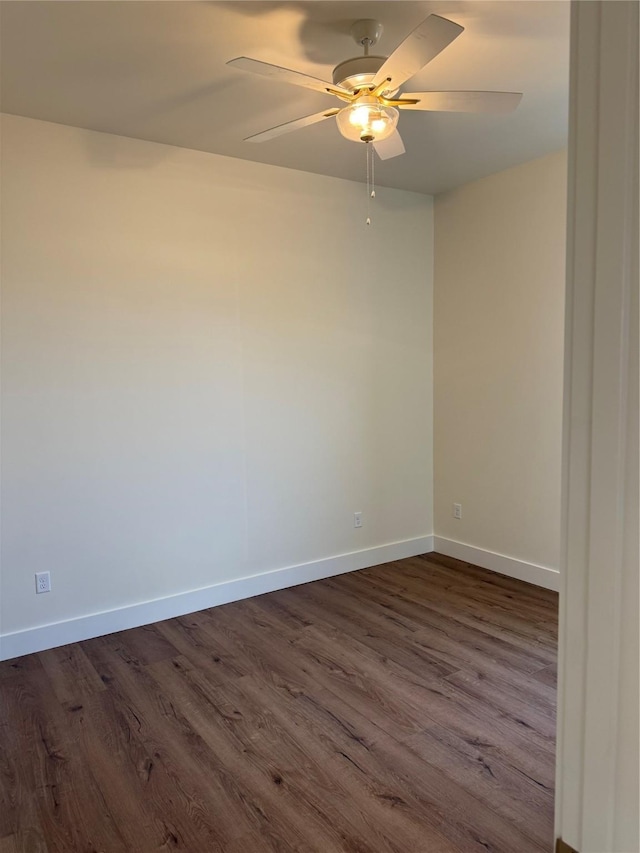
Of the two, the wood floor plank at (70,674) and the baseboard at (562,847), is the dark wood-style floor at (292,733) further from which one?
the baseboard at (562,847)

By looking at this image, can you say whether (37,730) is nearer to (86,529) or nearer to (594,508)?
(86,529)

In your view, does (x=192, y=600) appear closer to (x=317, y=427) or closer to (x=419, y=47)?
(x=317, y=427)

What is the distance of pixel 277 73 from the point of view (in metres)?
2.02

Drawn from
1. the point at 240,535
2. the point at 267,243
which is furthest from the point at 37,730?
the point at 267,243

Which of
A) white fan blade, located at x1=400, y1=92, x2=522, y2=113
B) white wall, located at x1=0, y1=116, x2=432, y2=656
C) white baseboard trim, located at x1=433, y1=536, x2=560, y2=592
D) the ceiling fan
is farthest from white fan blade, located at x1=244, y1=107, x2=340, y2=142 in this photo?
white baseboard trim, located at x1=433, y1=536, x2=560, y2=592

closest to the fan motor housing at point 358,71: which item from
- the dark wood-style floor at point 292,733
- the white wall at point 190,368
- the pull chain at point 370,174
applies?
the pull chain at point 370,174

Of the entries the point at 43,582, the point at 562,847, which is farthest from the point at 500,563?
the point at 562,847

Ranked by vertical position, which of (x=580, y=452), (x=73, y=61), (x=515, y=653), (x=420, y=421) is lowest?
(x=515, y=653)

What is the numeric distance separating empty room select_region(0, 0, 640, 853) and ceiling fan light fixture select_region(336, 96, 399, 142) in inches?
0.4

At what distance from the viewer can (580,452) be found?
24.8 inches

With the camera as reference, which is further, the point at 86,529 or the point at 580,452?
the point at 86,529

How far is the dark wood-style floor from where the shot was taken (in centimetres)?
189

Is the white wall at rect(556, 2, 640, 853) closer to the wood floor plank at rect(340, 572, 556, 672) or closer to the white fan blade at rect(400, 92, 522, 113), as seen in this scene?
the white fan blade at rect(400, 92, 522, 113)

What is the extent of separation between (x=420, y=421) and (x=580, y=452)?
157 inches
